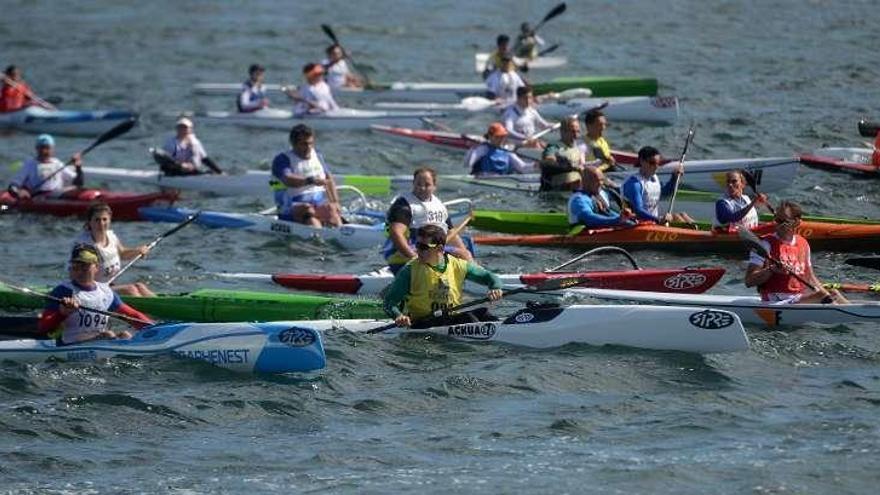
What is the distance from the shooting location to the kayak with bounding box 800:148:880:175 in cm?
2331

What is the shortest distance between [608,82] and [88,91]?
11.4 m

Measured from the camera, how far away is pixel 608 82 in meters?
31.5

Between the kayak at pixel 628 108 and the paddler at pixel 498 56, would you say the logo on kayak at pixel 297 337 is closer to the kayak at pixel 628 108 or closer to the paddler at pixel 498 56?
the kayak at pixel 628 108

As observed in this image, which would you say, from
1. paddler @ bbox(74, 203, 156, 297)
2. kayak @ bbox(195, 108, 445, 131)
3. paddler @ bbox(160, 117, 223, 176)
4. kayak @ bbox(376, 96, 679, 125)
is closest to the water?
paddler @ bbox(74, 203, 156, 297)

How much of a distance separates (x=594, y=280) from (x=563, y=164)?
5.36 m

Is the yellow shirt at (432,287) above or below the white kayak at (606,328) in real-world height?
above

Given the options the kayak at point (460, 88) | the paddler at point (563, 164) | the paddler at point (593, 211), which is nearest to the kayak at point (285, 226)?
the paddler at point (593, 211)

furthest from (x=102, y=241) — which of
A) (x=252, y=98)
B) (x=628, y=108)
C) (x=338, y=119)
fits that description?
(x=628, y=108)

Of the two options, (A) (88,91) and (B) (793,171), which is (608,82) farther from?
(A) (88,91)

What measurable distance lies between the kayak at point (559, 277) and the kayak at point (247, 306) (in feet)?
3.51

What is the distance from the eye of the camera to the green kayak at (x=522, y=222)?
67.3 feet

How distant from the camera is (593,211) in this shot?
19.5 metres

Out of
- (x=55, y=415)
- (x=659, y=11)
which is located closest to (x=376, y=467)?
(x=55, y=415)

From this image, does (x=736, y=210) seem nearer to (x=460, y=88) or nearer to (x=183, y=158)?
(x=183, y=158)
